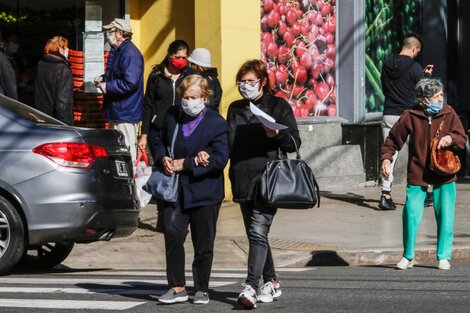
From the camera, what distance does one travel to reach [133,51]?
45.3 ft

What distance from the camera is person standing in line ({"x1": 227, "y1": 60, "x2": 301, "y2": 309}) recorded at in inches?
353

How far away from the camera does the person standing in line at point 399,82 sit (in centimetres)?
1552

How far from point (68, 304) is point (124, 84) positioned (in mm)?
5175

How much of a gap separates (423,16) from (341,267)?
32.2ft

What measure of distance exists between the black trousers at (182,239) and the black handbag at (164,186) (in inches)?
3.4

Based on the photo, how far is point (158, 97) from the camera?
42.3 feet

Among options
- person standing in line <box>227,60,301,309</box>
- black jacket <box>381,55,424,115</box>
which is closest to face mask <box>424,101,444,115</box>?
person standing in line <box>227,60,301,309</box>

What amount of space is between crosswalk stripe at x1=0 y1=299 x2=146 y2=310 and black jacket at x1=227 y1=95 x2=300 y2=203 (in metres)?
1.07

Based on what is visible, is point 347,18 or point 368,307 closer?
point 368,307

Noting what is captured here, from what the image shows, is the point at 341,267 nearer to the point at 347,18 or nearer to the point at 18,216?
the point at 18,216

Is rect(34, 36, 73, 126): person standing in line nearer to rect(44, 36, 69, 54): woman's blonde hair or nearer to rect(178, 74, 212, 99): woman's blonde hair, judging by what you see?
rect(44, 36, 69, 54): woman's blonde hair

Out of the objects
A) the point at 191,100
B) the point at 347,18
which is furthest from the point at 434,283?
the point at 347,18

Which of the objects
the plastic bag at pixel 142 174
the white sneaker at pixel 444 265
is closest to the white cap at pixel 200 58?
the plastic bag at pixel 142 174

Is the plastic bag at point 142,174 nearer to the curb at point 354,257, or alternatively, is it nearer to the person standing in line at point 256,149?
the curb at point 354,257
